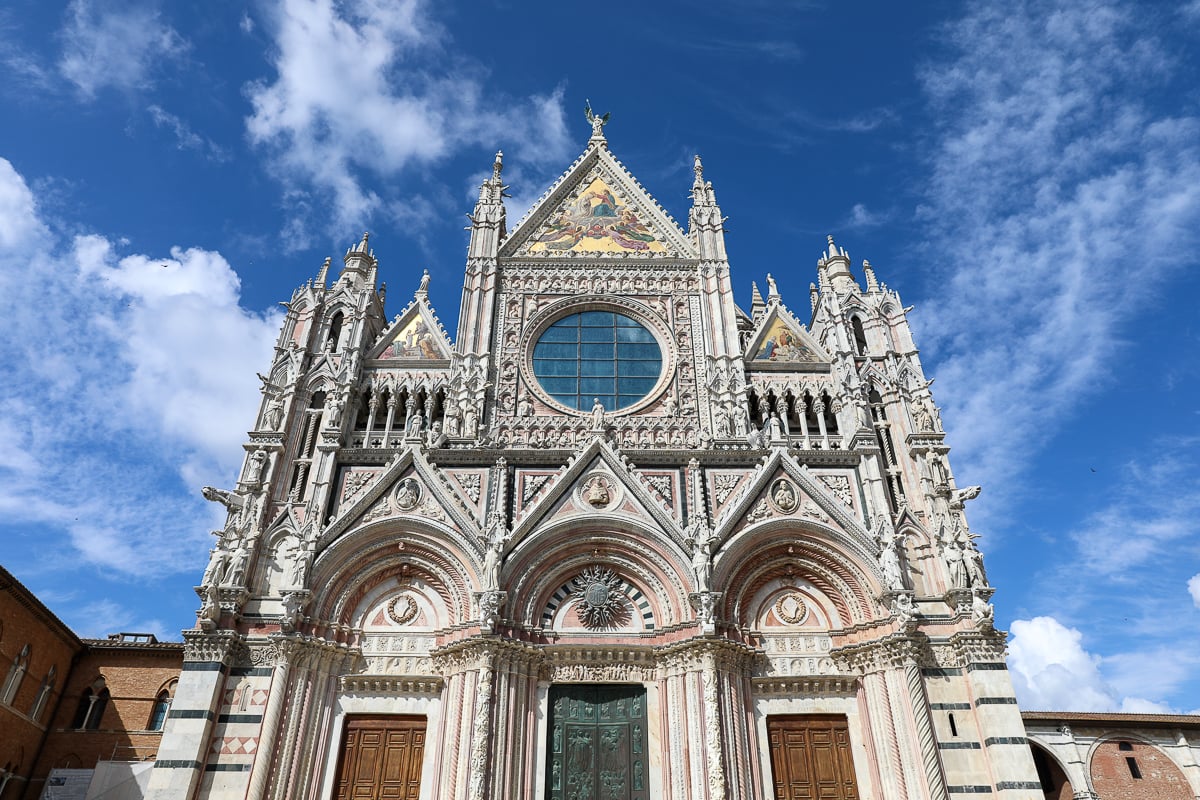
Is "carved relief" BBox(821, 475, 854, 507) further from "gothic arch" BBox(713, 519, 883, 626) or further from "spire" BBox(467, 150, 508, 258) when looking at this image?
"spire" BBox(467, 150, 508, 258)

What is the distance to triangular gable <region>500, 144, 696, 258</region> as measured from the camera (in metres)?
23.2

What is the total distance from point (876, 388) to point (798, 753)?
9.22m

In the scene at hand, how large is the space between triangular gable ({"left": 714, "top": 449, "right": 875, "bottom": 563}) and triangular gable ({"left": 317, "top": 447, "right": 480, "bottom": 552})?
5776mm

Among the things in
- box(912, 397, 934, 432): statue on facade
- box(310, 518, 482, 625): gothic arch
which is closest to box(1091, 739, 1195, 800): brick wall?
box(912, 397, 934, 432): statue on facade

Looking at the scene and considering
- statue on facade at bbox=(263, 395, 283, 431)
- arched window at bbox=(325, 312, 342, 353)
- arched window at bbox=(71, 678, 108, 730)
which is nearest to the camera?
statue on facade at bbox=(263, 395, 283, 431)

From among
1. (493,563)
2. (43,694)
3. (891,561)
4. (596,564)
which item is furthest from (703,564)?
(43,694)

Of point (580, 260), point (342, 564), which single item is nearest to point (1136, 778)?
point (580, 260)

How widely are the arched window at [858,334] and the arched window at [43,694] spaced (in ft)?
77.3

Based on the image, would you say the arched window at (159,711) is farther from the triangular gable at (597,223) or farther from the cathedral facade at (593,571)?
the triangular gable at (597,223)

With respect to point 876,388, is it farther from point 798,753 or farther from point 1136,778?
point 1136,778

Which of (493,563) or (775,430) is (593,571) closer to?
(493,563)

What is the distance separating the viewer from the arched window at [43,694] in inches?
798

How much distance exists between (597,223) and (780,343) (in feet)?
23.0

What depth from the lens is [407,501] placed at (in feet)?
57.3
